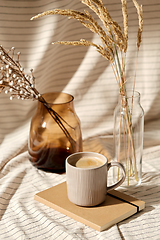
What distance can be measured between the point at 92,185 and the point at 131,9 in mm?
783

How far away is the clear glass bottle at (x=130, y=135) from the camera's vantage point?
0.86m

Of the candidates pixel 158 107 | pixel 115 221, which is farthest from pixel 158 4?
pixel 115 221

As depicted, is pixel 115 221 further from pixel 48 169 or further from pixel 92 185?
pixel 48 169

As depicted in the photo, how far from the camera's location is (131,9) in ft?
4.13

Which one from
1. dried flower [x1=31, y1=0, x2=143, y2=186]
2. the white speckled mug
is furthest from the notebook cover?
dried flower [x1=31, y1=0, x2=143, y2=186]

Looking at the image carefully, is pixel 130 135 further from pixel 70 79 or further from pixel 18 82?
pixel 70 79

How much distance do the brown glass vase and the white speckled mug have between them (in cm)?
19

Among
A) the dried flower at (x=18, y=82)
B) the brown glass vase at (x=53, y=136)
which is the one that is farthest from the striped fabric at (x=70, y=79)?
the dried flower at (x=18, y=82)

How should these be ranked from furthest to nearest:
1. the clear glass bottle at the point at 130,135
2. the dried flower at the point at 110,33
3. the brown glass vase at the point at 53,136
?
the brown glass vase at the point at 53,136, the clear glass bottle at the point at 130,135, the dried flower at the point at 110,33

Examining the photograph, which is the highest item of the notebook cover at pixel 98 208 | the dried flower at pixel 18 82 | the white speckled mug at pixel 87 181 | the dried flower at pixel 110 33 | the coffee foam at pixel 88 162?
the dried flower at pixel 110 33

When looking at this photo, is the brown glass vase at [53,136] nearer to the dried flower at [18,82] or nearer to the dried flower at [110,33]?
the dried flower at [18,82]

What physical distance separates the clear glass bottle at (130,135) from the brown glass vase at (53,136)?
0.52ft

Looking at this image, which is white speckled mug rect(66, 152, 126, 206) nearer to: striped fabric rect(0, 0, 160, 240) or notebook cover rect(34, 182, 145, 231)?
notebook cover rect(34, 182, 145, 231)

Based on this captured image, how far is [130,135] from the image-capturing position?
871 mm
